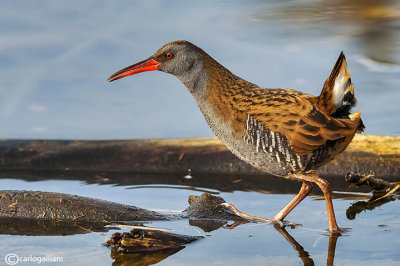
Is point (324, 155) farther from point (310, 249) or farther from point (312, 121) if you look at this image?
point (310, 249)

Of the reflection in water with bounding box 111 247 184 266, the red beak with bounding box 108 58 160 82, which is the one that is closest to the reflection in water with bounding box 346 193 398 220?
the reflection in water with bounding box 111 247 184 266

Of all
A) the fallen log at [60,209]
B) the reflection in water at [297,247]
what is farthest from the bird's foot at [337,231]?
the fallen log at [60,209]

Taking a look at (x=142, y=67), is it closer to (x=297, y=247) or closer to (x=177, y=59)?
(x=177, y=59)

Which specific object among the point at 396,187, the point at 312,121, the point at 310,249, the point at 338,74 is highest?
the point at 338,74

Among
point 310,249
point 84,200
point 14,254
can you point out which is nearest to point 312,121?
point 310,249

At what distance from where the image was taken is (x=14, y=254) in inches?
149

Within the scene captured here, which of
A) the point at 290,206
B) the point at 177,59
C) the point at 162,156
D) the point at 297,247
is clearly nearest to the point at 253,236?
the point at 297,247

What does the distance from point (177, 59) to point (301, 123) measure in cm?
108

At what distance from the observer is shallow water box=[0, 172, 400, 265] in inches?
147

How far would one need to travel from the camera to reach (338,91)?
4195mm

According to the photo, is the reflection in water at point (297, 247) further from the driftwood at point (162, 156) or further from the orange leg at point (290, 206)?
the driftwood at point (162, 156)

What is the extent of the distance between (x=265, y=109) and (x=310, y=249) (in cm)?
102

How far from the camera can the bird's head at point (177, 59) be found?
4.54 metres

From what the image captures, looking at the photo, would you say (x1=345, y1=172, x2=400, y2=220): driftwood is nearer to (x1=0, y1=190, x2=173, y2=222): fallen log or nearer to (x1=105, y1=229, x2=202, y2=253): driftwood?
(x1=105, y1=229, x2=202, y2=253): driftwood
